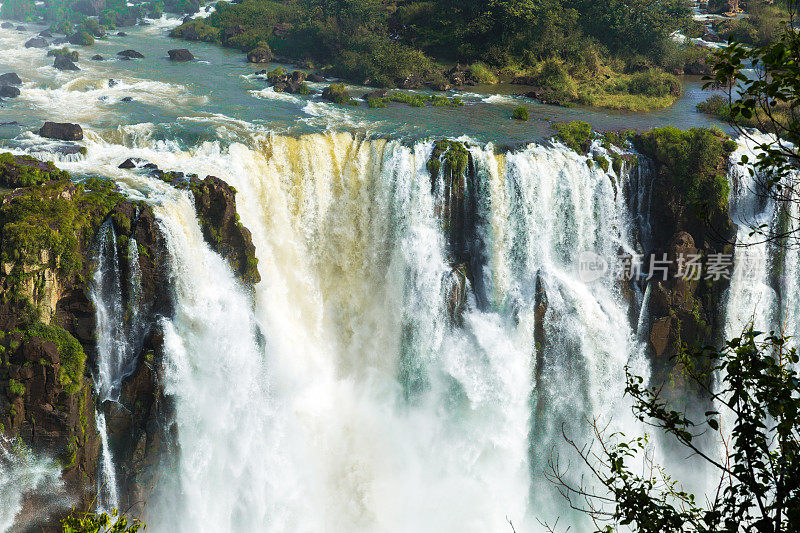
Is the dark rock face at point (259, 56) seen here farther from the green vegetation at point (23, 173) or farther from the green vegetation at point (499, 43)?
the green vegetation at point (23, 173)

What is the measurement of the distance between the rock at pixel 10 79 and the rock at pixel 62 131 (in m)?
8.60

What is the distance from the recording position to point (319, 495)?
55.8ft

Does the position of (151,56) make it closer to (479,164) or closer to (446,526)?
(479,164)

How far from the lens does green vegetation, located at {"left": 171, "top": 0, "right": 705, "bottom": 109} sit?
30.4m

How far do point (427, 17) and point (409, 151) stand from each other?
19.4m

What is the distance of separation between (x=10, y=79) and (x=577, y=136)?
21.5 metres

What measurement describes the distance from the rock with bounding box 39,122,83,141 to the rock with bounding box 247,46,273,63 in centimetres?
1569

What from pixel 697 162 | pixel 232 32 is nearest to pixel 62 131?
pixel 697 162

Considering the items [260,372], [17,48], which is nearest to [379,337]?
[260,372]

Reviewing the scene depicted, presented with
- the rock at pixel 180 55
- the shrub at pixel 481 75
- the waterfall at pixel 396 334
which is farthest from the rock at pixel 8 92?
the shrub at pixel 481 75

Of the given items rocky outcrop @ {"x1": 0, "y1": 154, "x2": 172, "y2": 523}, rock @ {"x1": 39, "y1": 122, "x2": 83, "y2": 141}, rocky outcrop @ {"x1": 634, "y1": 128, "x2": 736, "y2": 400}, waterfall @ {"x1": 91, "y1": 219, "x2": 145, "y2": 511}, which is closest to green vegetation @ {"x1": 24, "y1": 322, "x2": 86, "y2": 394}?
rocky outcrop @ {"x1": 0, "y1": 154, "x2": 172, "y2": 523}

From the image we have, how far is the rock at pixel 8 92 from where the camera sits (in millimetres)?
23984

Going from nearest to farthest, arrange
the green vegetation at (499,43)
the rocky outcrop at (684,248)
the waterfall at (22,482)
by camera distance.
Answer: the waterfall at (22,482) < the rocky outcrop at (684,248) < the green vegetation at (499,43)

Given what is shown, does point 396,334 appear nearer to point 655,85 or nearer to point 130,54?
point 655,85
